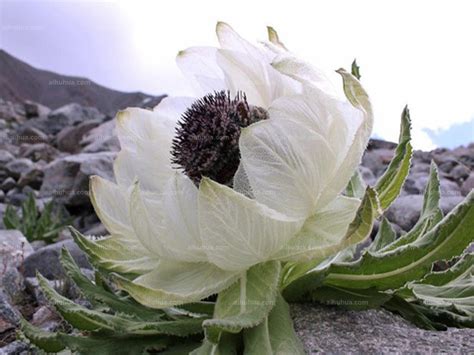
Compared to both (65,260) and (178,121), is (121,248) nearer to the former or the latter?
(65,260)

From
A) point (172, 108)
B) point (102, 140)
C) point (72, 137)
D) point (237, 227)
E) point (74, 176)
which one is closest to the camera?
point (237, 227)

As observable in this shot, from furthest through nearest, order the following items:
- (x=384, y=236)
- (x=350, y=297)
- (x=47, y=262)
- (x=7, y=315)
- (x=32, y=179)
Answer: (x=32, y=179), (x=47, y=262), (x=7, y=315), (x=384, y=236), (x=350, y=297)

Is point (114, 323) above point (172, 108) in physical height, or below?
below

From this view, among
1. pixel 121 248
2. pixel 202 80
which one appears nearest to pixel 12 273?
pixel 121 248

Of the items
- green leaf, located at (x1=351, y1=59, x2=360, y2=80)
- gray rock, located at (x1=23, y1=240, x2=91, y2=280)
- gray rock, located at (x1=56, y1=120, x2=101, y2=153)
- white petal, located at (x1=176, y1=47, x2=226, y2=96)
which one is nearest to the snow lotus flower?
white petal, located at (x1=176, y1=47, x2=226, y2=96)

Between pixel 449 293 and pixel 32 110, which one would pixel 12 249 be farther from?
pixel 32 110

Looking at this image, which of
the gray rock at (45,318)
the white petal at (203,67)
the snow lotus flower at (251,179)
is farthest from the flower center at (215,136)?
the gray rock at (45,318)

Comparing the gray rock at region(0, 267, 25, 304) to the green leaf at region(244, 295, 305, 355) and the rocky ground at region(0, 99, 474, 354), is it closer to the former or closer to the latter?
Answer: the rocky ground at region(0, 99, 474, 354)

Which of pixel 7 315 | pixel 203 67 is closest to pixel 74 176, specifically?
pixel 7 315
